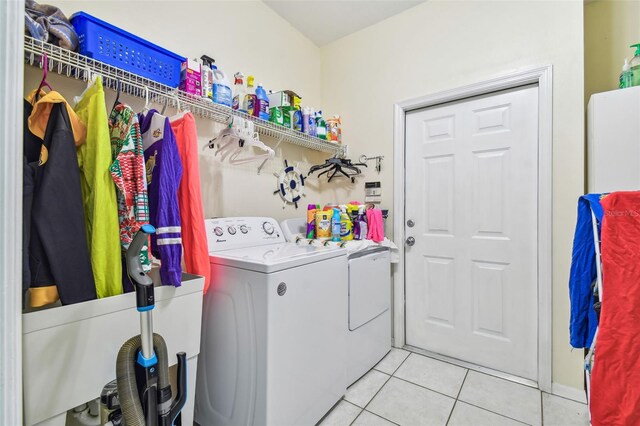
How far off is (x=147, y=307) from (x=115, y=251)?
0.32 m

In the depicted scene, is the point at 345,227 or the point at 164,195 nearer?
the point at 164,195

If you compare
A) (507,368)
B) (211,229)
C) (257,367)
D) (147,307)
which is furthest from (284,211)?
(507,368)

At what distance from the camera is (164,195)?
1074 millimetres

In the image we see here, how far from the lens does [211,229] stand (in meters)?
A: 1.66

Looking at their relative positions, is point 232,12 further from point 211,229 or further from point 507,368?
point 507,368

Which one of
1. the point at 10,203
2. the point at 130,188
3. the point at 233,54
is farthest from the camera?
the point at 233,54

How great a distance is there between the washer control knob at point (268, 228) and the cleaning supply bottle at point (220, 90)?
31.7 inches

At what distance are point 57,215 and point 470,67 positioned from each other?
2.54m

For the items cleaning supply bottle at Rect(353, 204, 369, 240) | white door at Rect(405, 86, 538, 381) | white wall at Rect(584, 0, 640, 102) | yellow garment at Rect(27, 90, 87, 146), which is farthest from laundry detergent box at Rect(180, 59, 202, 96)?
white wall at Rect(584, 0, 640, 102)

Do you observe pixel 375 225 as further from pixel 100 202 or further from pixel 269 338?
pixel 100 202

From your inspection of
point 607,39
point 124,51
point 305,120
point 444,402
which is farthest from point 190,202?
point 607,39


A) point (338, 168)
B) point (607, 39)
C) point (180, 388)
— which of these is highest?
point (607, 39)

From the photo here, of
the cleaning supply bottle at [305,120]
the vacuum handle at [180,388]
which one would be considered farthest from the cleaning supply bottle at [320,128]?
the vacuum handle at [180,388]

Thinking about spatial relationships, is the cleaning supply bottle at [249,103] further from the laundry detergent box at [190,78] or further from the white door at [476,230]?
the white door at [476,230]
